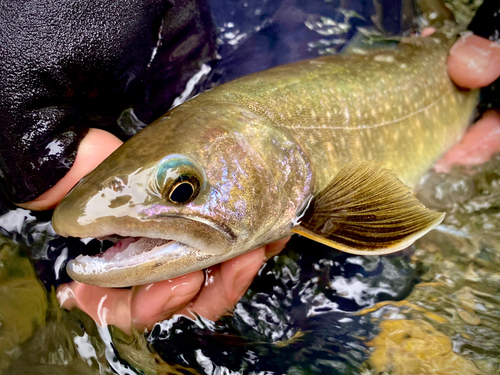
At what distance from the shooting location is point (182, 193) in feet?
4.58

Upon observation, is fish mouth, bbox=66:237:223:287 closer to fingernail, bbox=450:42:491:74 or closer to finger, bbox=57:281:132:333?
finger, bbox=57:281:132:333

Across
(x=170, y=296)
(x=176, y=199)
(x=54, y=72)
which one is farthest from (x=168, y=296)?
(x=54, y=72)

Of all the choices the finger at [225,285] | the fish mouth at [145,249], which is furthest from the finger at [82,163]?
the finger at [225,285]

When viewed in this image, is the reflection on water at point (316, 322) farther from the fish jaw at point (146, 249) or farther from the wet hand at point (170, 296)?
the fish jaw at point (146, 249)

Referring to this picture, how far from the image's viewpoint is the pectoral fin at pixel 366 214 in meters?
1.65

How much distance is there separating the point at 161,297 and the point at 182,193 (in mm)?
647

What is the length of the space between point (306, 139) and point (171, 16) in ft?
3.71

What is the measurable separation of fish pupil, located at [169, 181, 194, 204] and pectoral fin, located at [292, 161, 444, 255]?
566 millimetres

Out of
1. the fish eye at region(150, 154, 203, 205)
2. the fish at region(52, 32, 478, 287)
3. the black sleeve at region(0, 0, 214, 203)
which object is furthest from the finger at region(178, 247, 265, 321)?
the black sleeve at region(0, 0, 214, 203)

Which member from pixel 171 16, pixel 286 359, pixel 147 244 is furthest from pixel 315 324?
pixel 171 16

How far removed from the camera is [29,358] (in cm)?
A: 167

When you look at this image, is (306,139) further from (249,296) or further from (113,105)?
(113,105)

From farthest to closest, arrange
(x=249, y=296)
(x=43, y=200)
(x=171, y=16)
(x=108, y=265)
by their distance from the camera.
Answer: (x=171, y=16), (x=249, y=296), (x=43, y=200), (x=108, y=265)

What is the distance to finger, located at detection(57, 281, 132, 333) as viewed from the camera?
73.5 inches
